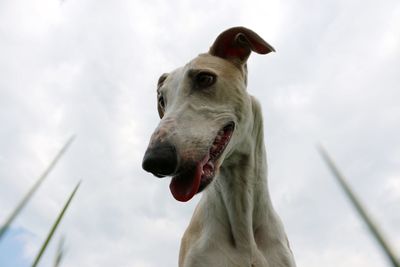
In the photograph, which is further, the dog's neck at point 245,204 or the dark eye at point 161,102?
the dark eye at point 161,102

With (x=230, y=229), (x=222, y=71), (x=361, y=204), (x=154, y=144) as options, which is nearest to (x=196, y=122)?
(x=154, y=144)

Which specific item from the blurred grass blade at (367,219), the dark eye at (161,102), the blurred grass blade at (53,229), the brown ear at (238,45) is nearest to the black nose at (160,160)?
the dark eye at (161,102)

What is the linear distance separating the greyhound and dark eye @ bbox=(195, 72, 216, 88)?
0.01 metres

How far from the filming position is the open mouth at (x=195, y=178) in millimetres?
3404

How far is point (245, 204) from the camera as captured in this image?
4.42m

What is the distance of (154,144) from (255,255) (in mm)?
1732

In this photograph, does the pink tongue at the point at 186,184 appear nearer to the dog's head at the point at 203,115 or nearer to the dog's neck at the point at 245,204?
the dog's head at the point at 203,115

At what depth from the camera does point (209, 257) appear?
3.99 metres

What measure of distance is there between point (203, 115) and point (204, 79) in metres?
0.51

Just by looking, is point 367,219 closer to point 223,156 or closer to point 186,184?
point 186,184

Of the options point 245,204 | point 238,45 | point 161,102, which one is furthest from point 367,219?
point 238,45

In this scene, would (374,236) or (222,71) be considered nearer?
(374,236)

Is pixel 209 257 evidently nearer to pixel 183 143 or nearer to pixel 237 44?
pixel 183 143

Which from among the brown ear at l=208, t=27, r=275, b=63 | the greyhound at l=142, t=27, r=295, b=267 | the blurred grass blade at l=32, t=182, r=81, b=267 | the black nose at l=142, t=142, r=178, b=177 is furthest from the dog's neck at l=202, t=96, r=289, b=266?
the blurred grass blade at l=32, t=182, r=81, b=267
